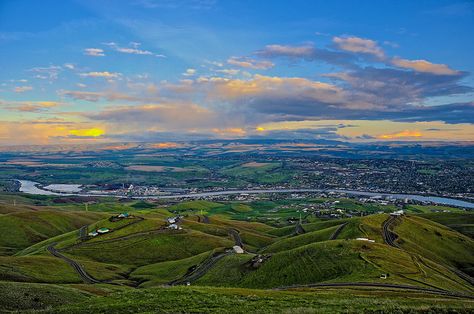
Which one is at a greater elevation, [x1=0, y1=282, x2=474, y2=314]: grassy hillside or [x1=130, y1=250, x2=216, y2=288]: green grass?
[x1=0, y1=282, x2=474, y2=314]: grassy hillside

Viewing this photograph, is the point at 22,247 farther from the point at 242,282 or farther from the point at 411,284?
the point at 411,284

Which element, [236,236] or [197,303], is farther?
[236,236]

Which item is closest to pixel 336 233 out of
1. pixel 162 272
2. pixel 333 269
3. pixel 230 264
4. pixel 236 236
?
pixel 236 236

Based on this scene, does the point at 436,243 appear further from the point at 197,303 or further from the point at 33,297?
the point at 33,297

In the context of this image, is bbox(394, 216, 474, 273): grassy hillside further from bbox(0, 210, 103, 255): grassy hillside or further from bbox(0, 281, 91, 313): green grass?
bbox(0, 210, 103, 255): grassy hillside

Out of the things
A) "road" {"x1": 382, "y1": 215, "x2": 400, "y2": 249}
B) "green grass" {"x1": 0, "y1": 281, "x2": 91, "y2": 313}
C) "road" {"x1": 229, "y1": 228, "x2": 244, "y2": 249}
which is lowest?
"road" {"x1": 229, "y1": 228, "x2": 244, "y2": 249}

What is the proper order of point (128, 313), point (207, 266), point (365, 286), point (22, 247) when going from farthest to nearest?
point (22, 247)
point (207, 266)
point (365, 286)
point (128, 313)

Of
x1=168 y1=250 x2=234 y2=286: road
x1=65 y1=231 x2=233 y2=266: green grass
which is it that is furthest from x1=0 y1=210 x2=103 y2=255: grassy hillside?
x1=168 y1=250 x2=234 y2=286: road

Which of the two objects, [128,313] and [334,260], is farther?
[334,260]

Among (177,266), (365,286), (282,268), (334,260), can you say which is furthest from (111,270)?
(365,286)
